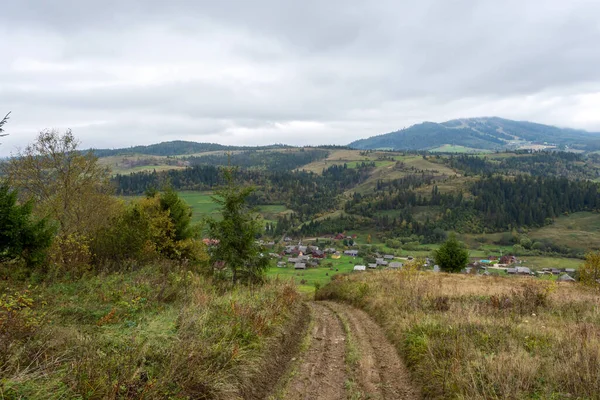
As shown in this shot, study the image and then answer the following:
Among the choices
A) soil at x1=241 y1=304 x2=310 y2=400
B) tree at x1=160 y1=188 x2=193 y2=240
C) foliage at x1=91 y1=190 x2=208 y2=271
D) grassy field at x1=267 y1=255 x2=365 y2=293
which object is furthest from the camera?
grassy field at x1=267 y1=255 x2=365 y2=293

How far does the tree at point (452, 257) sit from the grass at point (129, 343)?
35.6 metres

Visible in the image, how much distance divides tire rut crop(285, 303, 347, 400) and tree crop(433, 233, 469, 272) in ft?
112

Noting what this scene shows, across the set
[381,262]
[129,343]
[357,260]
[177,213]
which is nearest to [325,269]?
[357,260]

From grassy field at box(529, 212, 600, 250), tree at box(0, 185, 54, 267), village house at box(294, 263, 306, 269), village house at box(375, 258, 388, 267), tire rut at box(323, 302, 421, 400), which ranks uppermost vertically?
tree at box(0, 185, 54, 267)

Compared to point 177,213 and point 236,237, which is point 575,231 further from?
point 236,237

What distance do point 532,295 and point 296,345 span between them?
362 inches

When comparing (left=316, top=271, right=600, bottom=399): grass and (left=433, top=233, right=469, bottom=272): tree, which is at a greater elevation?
(left=316, top=271, right=600, bottom=399): grass

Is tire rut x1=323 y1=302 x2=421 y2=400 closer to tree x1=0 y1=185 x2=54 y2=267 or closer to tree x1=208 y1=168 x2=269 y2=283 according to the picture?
tree x1=208 y1=168 x2=269 y2=283

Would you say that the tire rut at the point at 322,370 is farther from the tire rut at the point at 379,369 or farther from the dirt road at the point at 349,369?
the tire rut at the point at 379,369

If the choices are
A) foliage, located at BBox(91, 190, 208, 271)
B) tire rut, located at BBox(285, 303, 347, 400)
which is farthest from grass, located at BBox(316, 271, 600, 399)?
foliage, located at BBox(91, 190, 208, 271)

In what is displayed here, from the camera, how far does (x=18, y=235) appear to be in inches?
547

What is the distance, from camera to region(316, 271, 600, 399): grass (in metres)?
5.41

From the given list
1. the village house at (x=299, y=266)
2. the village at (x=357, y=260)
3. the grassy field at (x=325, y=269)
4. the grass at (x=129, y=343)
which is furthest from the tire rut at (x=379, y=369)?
the village house at (x=299, y=266)

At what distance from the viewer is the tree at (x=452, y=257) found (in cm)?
4028
